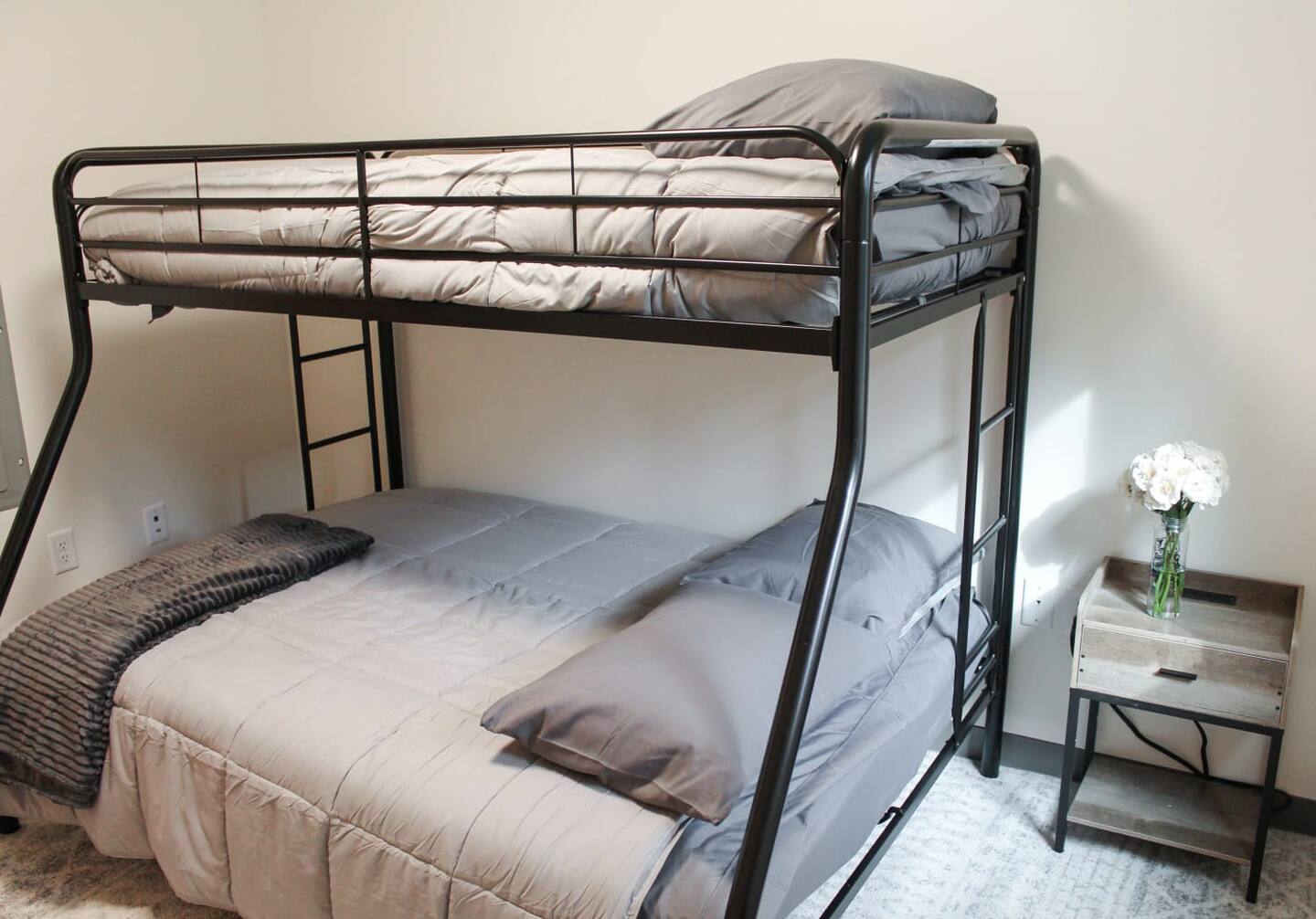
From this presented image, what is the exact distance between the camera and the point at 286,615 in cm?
222

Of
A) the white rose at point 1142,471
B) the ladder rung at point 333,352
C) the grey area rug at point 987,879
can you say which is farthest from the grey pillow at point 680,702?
the ladder rung at point 333,352

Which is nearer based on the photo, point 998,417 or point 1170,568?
point 1170,568

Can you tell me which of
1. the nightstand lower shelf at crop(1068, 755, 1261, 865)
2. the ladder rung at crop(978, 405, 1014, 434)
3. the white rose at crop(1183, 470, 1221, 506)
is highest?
the ladder rung at crop(978, 405, 1014, 434)

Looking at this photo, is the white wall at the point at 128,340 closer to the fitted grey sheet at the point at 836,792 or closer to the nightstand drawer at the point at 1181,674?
the fitted grey sheet at the point at 836,792

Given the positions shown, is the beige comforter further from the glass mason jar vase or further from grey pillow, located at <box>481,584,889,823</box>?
the glass mason jar vase

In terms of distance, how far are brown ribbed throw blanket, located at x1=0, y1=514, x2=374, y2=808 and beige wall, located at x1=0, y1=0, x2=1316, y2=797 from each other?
2.03 feet

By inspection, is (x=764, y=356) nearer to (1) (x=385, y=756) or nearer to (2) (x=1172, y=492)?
(2) (x=1172, y=492)

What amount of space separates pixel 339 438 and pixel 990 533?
1.85m

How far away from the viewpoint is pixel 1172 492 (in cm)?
196

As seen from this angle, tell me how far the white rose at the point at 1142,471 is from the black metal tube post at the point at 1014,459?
0.27 meters

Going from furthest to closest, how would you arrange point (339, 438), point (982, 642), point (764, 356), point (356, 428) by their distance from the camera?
1. point (356, 428)
2. point (339, 438)
3. point (764, 356)
4. point (982, 642)

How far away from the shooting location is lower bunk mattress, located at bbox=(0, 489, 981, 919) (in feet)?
4.90

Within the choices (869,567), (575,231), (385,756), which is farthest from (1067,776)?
(575,231)

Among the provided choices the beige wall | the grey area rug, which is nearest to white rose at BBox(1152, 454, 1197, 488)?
the beige wall
